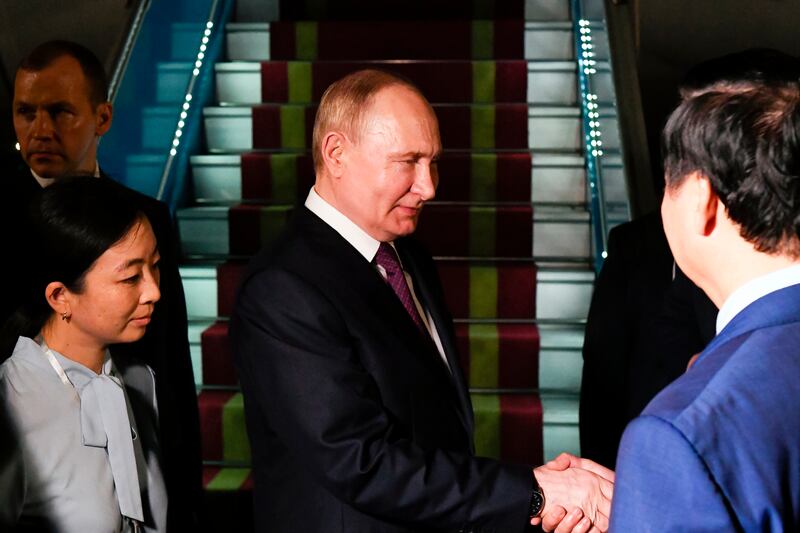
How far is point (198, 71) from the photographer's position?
494 centimetres

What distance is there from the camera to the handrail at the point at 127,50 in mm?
3965

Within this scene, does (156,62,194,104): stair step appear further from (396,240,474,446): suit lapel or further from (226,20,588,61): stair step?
(396,240,474,446): suit lapel

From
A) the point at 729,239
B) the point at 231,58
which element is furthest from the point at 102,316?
the point at 231,58

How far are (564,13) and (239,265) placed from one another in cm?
255

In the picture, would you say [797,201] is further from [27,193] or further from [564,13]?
[564,13]

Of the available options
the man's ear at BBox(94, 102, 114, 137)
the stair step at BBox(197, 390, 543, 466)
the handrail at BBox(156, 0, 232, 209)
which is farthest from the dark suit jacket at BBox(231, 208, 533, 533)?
the handrail at BBox(156, 0, 232, 209)

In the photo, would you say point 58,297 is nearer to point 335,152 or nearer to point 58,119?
point 335,152

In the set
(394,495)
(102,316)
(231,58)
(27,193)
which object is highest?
(231,58)

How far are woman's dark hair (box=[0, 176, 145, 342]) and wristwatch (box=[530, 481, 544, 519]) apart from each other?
913 mm

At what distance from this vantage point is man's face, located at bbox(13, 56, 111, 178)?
101 inches

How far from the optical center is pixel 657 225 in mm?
2463

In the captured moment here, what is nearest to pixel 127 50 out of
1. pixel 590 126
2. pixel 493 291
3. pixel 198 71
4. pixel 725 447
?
pixel 198 71

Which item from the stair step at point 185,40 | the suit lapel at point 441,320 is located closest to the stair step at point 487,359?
the stair step at point 185,40

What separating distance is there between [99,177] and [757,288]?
60.4 inches
